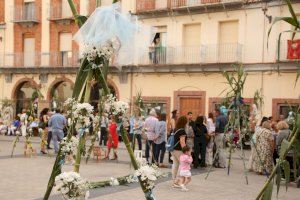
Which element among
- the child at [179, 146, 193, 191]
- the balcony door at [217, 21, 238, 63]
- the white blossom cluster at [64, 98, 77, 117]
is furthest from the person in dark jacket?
the white blossom cluster at [64, 98, 77, 117]

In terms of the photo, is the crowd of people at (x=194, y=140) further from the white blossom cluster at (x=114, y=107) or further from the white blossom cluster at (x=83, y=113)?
the white blossom cluster at (x=83, y=113)

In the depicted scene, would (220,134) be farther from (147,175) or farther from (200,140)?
(147,175)

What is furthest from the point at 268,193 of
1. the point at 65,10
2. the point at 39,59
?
the point at 39,59

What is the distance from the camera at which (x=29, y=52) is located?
31.7m

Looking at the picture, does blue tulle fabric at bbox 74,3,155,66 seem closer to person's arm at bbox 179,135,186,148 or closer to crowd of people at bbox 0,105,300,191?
crowd of people at bbox 0,105,300,191

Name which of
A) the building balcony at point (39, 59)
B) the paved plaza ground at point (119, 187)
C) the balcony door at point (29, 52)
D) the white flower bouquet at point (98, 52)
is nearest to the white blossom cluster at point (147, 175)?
the white flower bouquet at point (98, 52)

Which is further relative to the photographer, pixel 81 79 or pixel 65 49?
pixel 65 49

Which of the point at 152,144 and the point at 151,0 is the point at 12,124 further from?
the point at 152,144

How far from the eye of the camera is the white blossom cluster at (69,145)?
8.11 feet

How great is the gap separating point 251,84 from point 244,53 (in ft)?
5.12

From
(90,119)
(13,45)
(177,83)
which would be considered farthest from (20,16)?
(90,119)

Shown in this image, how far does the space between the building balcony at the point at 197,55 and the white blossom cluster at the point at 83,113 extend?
20.5m

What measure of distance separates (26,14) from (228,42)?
14623 mm

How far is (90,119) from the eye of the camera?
8.31 feet
